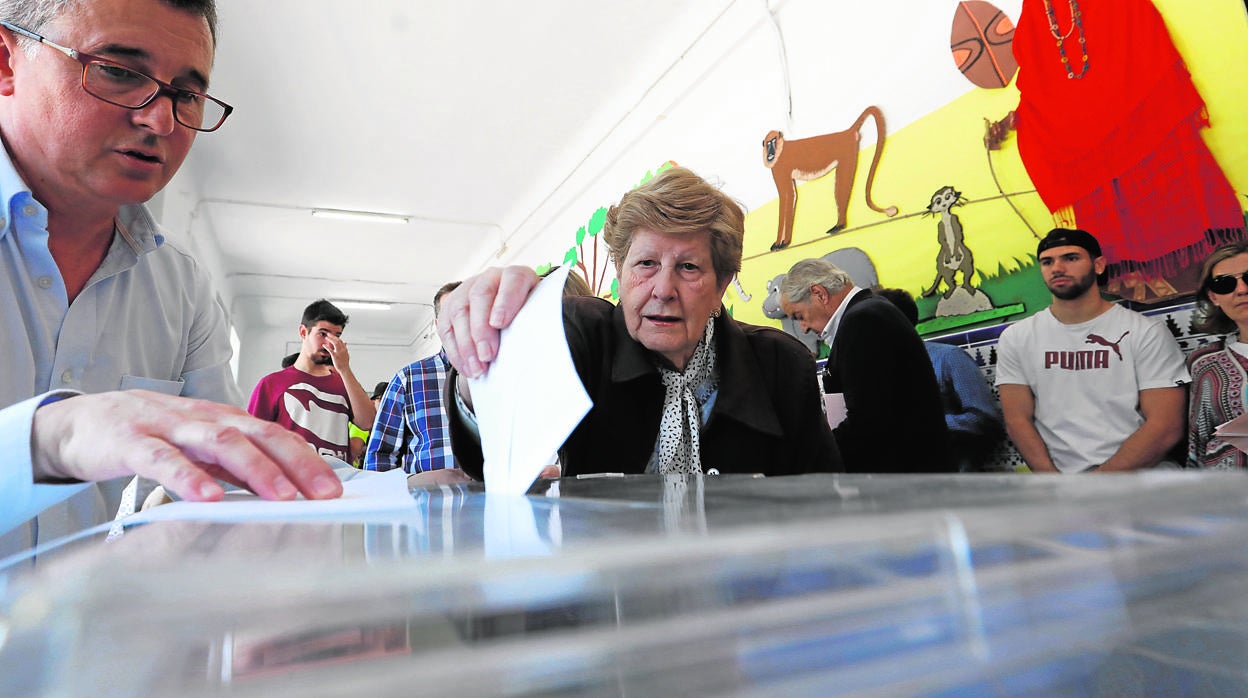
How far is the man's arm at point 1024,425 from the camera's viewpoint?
74.9 inches

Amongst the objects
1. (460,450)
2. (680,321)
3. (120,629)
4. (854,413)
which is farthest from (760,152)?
(120,629)

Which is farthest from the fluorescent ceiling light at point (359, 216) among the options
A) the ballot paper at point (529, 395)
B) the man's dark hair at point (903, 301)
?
the ballot paper at point (529, 395)

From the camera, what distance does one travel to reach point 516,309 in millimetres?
615

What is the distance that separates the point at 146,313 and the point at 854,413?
5.46ft

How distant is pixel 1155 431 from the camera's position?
5.50 ft

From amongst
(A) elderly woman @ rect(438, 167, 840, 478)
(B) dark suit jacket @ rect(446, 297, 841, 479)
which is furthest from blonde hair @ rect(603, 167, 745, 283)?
(B) dark suit jacket @ rect(446, 297, 841, 479)

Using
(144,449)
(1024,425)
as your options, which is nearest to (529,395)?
(144,449)

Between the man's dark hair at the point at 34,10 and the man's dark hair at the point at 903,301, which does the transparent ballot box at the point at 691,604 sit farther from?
the man's dark hair at the point at 903,301

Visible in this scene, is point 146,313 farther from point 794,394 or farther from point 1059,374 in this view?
point 1059,374

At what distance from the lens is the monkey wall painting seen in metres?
2.46

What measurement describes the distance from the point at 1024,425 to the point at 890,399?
42cm

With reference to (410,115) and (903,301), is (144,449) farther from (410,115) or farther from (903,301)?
Answer: (410,115)

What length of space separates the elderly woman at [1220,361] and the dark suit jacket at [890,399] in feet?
1.82

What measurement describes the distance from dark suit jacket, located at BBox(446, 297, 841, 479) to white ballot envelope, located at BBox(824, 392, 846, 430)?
996 mm
